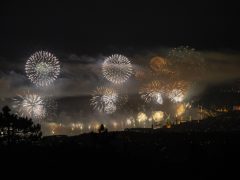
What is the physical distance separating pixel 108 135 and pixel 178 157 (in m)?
82.0

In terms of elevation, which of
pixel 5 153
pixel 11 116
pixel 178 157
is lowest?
pixel 178 157

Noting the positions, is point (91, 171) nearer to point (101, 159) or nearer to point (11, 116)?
point (101, 159)

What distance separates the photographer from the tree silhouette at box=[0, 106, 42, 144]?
85312 mm

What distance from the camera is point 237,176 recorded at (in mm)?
75562

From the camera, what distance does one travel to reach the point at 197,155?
8419cm

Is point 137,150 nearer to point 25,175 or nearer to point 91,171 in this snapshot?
point 91,171

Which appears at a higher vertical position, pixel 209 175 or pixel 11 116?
pixel 11 116

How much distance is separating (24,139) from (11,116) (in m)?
11.6

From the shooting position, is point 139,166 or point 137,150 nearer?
point 139,166

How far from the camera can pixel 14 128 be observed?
290 ft

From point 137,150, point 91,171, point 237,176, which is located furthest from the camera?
point 137,150

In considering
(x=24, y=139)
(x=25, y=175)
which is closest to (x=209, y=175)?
(x=25, y=175)

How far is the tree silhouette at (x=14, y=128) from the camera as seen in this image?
85312 millimetres

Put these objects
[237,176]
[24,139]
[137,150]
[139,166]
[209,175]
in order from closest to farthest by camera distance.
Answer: [237,176] → [209,175] → [139,166] → [24,139] → [137,150]
